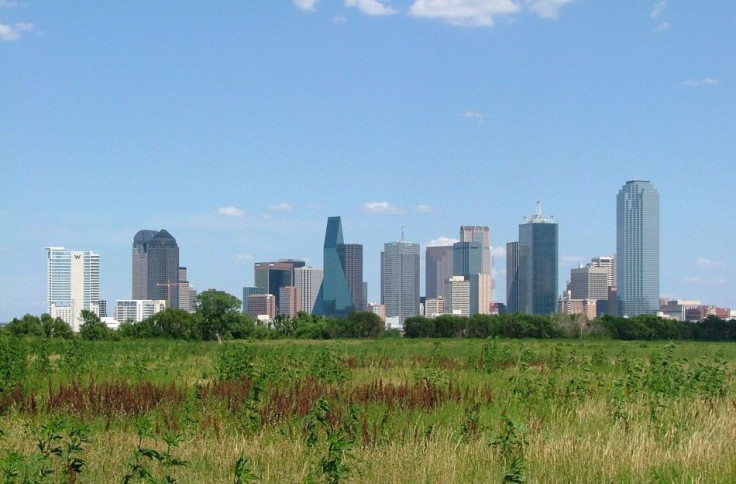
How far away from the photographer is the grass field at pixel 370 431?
10430 millimetres

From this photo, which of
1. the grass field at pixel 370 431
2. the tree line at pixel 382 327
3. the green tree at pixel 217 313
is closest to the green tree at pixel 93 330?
the tree line at pixel 382 327

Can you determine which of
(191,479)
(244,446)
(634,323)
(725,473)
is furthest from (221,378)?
(634,323)

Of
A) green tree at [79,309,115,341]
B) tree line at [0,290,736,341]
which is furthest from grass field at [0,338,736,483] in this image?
tree line at [0,290,736,341]

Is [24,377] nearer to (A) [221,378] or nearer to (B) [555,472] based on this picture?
(A) [221,378]

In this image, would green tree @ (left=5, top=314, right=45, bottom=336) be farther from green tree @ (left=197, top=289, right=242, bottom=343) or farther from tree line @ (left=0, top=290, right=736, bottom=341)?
green tree @ (left=197, top=289, right=242, bottom=343)

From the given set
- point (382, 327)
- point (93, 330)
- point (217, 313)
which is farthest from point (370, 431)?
point (382, 327)

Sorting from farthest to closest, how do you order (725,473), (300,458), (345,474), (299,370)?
1. (299,370)
2. (300,458)
3. (725,473)
4. (345,474)

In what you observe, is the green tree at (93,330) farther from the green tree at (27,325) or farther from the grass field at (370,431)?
the grass field at (370,431)

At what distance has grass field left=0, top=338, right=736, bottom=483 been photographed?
10430 millimetres

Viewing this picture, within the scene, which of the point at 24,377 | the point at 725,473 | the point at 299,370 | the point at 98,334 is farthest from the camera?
the point at 98,334

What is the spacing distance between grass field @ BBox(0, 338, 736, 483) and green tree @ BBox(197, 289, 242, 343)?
70001mm

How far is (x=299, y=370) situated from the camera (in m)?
23.0

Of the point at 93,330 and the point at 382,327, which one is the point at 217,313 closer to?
the point at 93,330

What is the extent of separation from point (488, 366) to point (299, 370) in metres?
7.72
